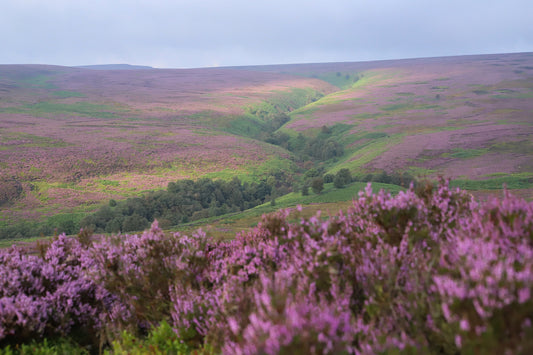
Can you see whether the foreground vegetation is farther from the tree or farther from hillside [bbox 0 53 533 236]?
the tree

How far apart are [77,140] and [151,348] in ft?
202

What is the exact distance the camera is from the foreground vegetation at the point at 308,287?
2777mm

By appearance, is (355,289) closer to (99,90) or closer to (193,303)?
(193,303)

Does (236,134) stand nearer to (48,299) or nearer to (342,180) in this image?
(342,180)

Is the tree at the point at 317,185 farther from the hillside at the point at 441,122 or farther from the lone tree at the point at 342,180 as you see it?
the hillside at the point at 441,122

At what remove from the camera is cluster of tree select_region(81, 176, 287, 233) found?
31.3m

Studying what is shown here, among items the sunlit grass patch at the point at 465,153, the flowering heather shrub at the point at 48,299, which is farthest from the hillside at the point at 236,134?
the flowering heather shrub at the point at 48,299

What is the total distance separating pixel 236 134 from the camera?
7650 centimetres

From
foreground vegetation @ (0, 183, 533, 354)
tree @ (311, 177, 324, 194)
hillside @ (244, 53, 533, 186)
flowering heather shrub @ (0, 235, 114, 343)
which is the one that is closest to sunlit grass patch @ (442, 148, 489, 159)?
hillside @ (244, 53, 533, 186)

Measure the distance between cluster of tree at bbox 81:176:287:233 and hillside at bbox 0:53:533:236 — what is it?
5.01m

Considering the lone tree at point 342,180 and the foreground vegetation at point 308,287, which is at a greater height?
the foreground vegetation at point 308,287

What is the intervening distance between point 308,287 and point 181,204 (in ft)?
111

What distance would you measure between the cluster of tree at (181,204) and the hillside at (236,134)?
5.01 metres

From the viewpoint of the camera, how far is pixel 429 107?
74.0m
